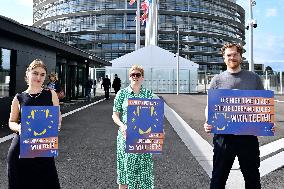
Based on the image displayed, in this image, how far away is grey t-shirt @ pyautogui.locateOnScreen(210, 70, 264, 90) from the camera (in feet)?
12.8

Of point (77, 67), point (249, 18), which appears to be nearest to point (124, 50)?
point (77, 67)

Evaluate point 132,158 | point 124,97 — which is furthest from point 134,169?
point 124,97

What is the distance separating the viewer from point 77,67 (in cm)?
2675

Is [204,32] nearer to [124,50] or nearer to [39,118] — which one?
[124,50]

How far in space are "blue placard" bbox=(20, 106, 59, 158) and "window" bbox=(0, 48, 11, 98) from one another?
380 inches

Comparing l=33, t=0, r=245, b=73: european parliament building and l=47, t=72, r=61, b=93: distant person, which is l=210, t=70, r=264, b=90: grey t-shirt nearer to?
l=47, t=72, r=61, b=93: distant person

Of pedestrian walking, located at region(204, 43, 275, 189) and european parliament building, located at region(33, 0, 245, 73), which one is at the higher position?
european parliament building, located at region(33, 0, 245, 73)

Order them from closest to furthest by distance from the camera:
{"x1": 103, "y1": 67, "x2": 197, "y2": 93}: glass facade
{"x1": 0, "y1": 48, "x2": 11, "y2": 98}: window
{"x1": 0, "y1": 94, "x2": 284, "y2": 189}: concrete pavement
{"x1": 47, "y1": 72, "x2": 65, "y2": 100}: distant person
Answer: {"x1": 0, "y1": 94, "x2": 284, "y2": 189}: concrete pavement < {"x1": 47, "y1": 72, "x2": 65, "y2": 100}: distant person < {"x1": 0, "y1": 48, "x2": 11, "y2": 98}: window < {"x1": 103, "y1": 67, "x2": 197, "y2": 93}: glass facade

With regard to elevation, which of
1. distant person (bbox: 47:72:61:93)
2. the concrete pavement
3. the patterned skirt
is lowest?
the concrete pavement

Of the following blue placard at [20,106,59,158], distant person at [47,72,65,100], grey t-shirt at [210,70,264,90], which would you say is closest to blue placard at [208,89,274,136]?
grey t-shirt at [210,70,264,90]

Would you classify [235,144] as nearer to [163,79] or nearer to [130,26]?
[163,79]

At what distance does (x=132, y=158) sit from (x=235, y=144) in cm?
115

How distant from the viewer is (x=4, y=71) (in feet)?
42.3

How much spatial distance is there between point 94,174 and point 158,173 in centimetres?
106
